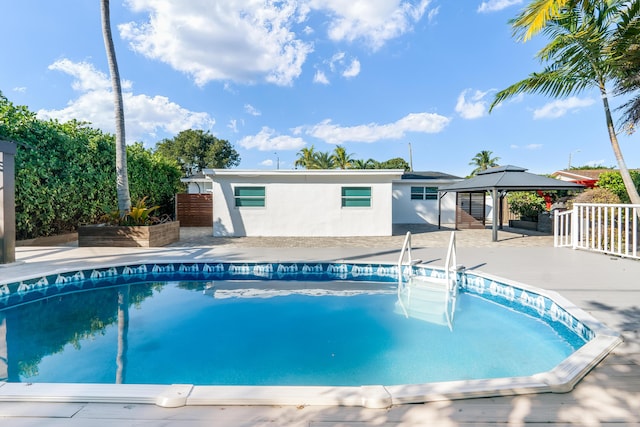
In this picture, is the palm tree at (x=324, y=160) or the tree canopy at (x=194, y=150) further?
the tree canopy at (x=194, y=150)

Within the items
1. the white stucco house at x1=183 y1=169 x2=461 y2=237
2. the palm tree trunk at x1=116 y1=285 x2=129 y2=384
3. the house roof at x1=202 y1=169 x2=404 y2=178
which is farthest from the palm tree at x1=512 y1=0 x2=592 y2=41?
the palm tree trunk at x1=116 y1=285 x2=129 y2=384

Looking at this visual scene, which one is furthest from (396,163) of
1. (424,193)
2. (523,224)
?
(523,224)

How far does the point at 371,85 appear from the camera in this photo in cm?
2122

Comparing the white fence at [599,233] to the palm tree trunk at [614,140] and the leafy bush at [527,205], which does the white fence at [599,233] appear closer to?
the palm tree trunk at [614,140]

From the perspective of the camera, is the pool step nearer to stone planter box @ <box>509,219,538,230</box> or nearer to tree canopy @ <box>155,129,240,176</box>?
stone planter box @ <box>509,219,538,230</box>

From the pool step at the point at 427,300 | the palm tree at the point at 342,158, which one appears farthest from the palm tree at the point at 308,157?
the pool step at the point at 427,300

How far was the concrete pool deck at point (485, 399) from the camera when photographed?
1.97 meters

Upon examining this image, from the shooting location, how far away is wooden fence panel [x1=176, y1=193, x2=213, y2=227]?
16.4 metres

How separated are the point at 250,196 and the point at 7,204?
720cm

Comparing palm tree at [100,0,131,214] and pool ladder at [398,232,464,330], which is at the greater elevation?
palm tree at [100,0,131,214]

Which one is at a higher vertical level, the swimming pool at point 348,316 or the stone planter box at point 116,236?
the stone planter box at point 116,236

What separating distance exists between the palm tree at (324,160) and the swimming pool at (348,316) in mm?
25344

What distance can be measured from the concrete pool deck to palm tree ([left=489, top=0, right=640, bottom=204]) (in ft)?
15.6

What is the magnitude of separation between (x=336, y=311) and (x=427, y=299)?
1.78 m
